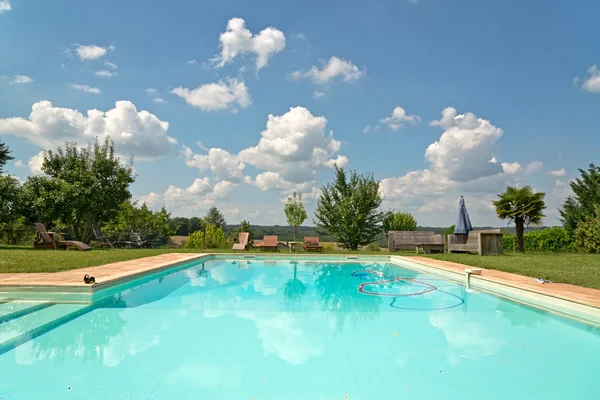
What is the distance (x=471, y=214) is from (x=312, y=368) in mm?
14784

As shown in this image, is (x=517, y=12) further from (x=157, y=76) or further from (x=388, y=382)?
(x=388, y=382)

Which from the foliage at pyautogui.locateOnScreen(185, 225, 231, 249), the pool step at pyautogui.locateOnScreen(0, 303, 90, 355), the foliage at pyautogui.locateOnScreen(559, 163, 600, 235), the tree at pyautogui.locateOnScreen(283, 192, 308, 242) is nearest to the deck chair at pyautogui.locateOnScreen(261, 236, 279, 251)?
the tree at pyautogui.locateOnScreen(283, 192, 308, 242)

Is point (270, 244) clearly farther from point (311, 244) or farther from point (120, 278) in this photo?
point (120, 278)

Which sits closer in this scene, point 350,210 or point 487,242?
point 487,242

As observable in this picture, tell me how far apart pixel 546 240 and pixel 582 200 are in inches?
129

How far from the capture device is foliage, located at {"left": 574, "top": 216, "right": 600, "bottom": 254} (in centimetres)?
1702

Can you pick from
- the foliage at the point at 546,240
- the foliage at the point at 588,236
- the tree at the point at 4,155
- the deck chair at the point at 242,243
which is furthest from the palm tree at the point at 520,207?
the tree at the point at 4,155

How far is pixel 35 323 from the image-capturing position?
455 cm

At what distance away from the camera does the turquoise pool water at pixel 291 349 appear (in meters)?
2.87

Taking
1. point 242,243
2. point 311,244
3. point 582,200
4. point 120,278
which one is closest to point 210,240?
point 242,243

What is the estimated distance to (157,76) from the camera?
13.5 meters

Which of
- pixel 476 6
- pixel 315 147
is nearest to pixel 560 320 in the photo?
pixel 476 6

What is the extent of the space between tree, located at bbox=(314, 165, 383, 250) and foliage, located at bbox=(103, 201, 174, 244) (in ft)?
30.1

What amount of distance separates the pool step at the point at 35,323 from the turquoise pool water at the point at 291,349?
0.02m
